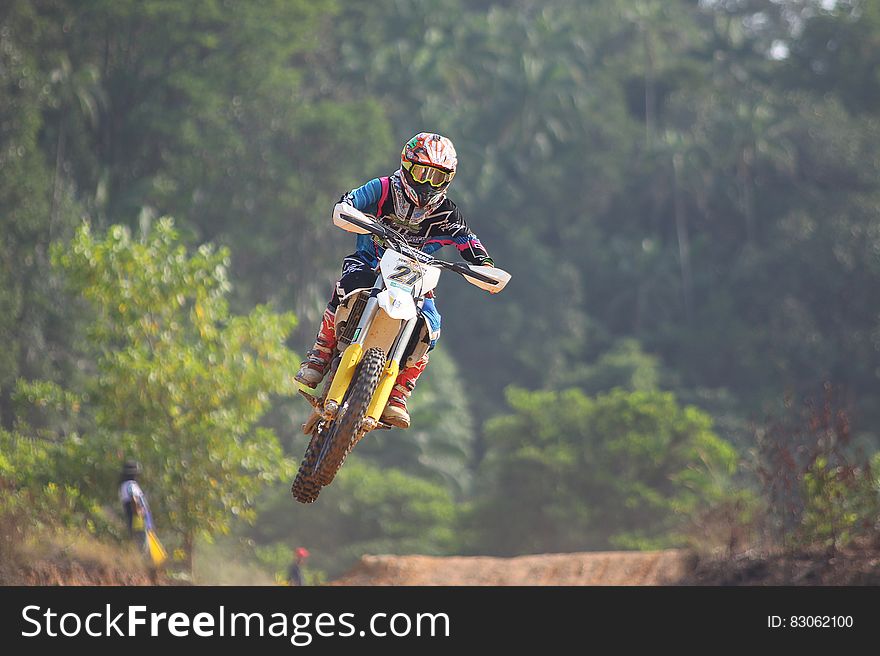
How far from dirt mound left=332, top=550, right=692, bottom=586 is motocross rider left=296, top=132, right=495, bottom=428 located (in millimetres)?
10351

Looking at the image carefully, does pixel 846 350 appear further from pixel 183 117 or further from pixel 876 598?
pixel 876 598

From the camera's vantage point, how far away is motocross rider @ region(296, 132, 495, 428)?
11.6 metres

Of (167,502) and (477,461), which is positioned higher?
(477,461)

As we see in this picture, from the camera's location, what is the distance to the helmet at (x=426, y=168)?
11.5 metres

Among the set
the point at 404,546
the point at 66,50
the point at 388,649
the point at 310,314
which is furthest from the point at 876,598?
the point at 66,50

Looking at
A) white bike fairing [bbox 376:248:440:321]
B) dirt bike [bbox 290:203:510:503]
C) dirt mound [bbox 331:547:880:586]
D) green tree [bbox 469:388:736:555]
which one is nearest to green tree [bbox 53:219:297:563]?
dirt mound [bbox 331:547:880:586]

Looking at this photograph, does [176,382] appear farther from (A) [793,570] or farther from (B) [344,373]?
(B) [344,373]

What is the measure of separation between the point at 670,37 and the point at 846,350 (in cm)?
2123

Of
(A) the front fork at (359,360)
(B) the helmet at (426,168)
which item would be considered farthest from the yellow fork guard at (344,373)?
(B) the helmet at (426,168)

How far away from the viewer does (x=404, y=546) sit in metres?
43.0

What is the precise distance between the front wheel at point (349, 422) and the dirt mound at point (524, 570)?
10861 mm

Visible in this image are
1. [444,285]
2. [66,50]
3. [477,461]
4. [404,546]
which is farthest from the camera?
[444,285]

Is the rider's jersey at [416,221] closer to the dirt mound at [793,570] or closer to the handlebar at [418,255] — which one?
the handlebar at [418,255]

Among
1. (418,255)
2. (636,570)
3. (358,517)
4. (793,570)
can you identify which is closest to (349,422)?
(418,255)
